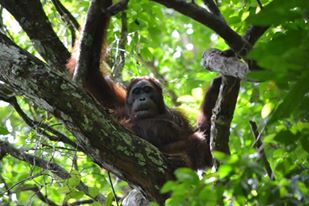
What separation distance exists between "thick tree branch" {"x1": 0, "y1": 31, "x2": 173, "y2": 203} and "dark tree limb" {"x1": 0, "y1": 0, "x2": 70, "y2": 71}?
1.09 meters

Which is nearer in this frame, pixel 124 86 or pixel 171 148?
pixel 171 148

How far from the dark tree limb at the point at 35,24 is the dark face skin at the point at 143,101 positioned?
1.01 metres

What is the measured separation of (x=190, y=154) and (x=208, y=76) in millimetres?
1276

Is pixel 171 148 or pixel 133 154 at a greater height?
pixel 133 154

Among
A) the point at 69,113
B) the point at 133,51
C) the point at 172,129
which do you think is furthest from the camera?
the point at 133,51

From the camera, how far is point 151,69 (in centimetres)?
948

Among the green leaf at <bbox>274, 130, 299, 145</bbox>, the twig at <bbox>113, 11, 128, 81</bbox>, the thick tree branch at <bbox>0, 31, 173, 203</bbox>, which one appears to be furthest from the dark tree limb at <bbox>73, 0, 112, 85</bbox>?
the green leaf at <bbox>274, 130, 299, 145</bbox>

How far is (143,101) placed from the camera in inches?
198

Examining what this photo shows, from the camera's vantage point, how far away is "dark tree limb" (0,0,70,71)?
4.18 meters

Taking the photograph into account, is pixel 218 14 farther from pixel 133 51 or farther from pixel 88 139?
pixel 133 51

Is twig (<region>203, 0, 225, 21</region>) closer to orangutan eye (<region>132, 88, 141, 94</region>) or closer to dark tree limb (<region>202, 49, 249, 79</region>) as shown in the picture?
dark tree limb (<region>202, 49, 249, 79</region>)

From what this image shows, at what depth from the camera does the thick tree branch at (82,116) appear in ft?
9.80

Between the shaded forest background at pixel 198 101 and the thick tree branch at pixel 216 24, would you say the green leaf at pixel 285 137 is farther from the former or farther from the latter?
the thick tree branch at pixel 216 24

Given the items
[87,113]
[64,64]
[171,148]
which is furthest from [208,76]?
[87,113]
